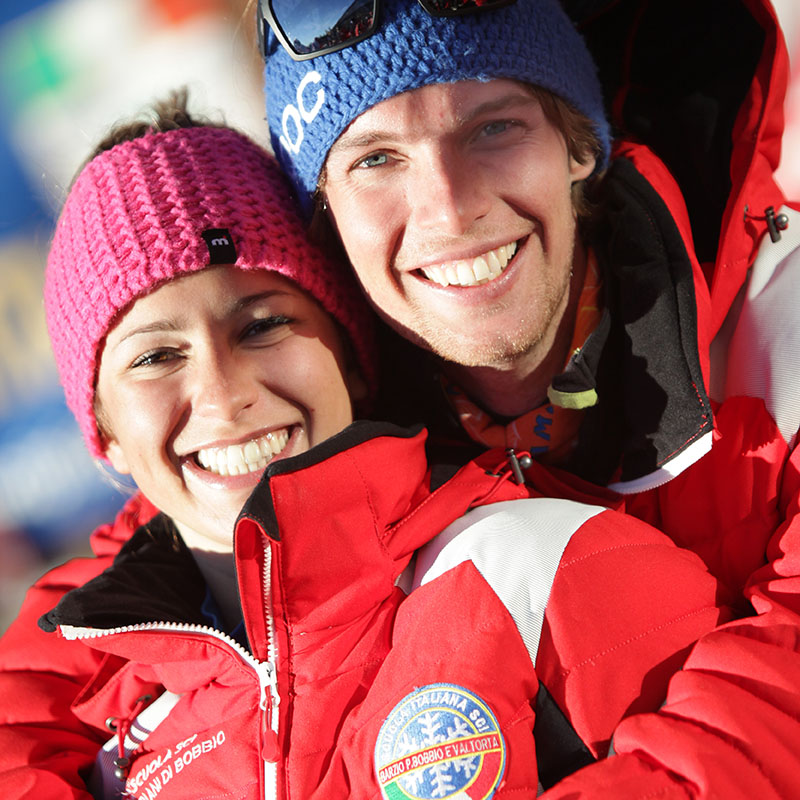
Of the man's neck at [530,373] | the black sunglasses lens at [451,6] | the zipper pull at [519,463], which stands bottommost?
the zipper pull at [519,463]

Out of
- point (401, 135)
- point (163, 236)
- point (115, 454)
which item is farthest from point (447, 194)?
point (115, 454)

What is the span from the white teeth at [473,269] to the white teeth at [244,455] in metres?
0.52

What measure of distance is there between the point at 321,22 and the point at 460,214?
21.2 inches

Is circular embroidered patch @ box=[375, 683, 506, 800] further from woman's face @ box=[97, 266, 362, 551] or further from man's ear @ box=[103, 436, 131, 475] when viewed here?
man's ear @ box=[103, 436, 131, 475]

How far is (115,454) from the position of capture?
2162 millimetres

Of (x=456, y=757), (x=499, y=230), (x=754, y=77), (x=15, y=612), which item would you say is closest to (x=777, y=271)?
(x=754, y=77)

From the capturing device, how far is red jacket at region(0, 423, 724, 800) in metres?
1.43

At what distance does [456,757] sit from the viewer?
1365mm

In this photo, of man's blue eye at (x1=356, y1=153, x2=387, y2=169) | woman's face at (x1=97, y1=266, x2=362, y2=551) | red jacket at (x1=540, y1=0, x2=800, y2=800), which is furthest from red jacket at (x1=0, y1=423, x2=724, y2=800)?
man's blue eye at (x1=356, y1=153, x2=387, y2=169)

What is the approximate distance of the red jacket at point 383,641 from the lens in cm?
143

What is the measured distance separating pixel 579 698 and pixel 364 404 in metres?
1.03

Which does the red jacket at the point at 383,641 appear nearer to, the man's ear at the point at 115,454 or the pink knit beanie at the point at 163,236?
the man's ear at the point at 115,454

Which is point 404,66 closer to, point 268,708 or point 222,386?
point 222,386

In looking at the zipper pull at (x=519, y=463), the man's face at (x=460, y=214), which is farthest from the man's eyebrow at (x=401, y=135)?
the zipper pull at (x=519, y=463)
